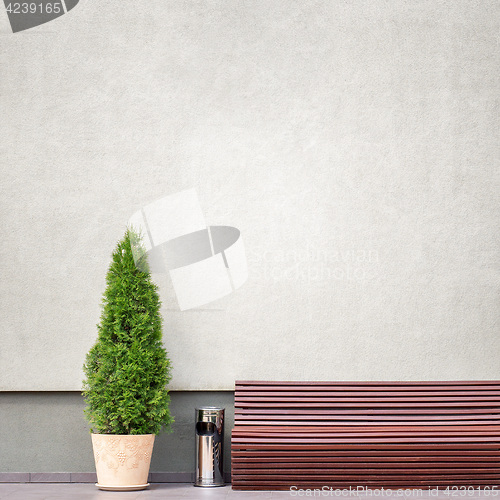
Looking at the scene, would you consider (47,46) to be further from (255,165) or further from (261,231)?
(261,231)

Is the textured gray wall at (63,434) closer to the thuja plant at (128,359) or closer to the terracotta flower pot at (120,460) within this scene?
the thuja plant at (128,359)

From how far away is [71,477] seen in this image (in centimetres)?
532

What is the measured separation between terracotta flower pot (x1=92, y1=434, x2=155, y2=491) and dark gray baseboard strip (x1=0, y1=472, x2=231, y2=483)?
47 cm

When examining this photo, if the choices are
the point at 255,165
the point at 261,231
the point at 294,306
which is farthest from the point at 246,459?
the point at 255,165

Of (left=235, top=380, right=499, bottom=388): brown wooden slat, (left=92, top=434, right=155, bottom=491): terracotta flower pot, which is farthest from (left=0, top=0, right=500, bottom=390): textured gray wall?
(left=92, top=434, right=155, bottom=491): terracotta flower pot

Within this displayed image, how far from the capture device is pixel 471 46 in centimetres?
567

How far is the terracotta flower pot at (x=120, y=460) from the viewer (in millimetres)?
4781

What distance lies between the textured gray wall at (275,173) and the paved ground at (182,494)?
0.85m

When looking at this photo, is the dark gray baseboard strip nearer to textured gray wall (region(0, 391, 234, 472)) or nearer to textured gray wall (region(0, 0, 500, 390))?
textured gray wall (region(0, 391, 234, 472))

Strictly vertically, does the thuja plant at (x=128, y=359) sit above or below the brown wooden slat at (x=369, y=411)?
above

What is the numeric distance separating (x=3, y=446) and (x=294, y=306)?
107 inches

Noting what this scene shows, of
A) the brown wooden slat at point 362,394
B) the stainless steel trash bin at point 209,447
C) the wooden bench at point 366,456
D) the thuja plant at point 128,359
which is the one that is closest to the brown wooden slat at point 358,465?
the wooden bench at point 366,456

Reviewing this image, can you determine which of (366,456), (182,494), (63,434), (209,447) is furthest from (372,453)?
(63,434)

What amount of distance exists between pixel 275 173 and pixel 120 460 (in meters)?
2.66
